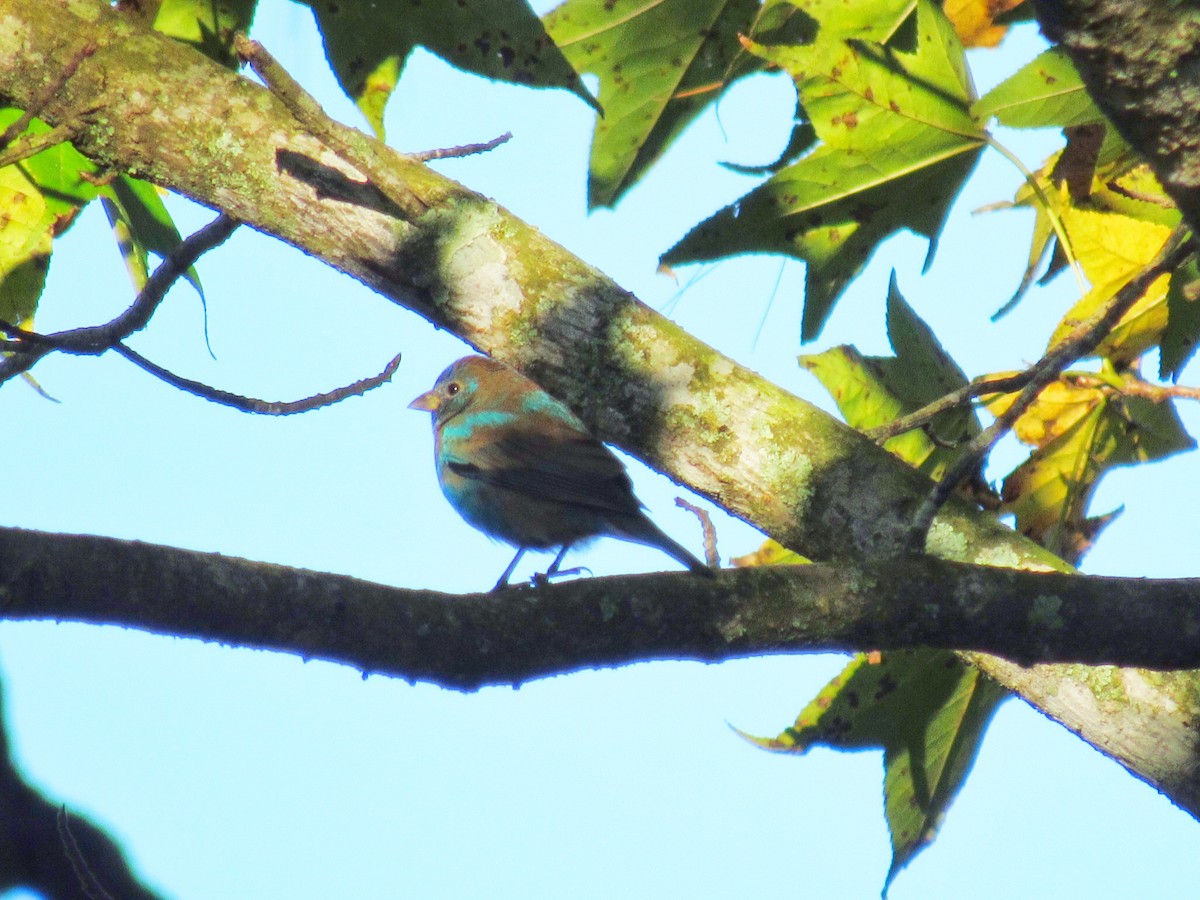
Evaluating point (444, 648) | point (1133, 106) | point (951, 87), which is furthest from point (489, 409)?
point (1133, 106)

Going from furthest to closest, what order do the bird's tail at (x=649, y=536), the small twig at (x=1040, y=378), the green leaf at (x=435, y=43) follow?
the bird's tail at (x=649, y=536)
the green leaf at (x=435, y=43)
the small twig at (x=1040, y=378)

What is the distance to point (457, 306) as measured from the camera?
11.9 ft

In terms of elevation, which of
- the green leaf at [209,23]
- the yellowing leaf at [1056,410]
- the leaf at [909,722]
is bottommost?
the leaf at [909,722]

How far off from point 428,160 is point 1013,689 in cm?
232

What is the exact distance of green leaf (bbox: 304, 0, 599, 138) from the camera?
11.0 feet

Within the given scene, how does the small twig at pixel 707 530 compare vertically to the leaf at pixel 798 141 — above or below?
below

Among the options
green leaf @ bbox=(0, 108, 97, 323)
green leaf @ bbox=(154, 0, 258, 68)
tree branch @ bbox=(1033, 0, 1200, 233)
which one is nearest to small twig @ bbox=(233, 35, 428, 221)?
green leaf @ bbox=(154, 0, 258, 68)

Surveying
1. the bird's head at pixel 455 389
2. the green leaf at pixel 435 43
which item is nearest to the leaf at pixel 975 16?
the green leaf at pixel 435 43

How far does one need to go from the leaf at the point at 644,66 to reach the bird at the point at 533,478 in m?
1.16

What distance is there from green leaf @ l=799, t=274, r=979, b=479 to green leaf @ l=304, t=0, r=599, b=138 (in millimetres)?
1175

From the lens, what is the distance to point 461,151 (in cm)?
366

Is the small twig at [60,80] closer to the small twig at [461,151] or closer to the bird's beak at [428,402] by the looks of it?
the small twig at [461,151]

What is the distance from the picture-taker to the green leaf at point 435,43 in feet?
11.0

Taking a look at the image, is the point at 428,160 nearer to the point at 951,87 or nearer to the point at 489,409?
the point at 951,87
